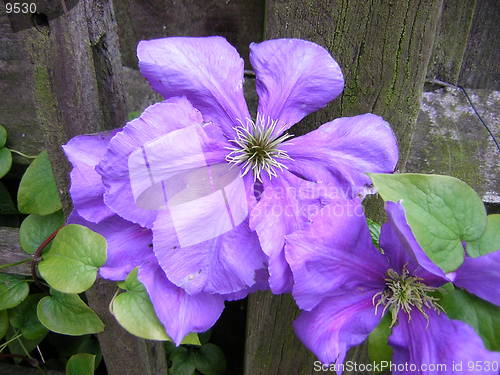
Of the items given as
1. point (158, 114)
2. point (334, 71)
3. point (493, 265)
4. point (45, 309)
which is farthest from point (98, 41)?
point (493, 265)

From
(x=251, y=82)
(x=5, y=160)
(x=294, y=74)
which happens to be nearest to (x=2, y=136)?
(x=5, y=160)

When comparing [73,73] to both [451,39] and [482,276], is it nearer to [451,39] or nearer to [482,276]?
[482,276]

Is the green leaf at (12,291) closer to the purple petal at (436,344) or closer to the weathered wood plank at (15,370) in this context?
the weathered wood plank at (15,370)

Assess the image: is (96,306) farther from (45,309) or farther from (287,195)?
(287,195)

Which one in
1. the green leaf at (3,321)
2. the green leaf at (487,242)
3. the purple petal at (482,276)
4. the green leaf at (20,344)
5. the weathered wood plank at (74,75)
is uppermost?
the weathered wood plank at (74,75)

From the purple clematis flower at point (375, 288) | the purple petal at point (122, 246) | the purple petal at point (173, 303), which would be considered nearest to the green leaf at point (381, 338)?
the purple clematis flower at point (375, 288)

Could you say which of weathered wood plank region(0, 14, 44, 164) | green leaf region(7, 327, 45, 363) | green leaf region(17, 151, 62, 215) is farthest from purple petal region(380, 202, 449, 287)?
green leaf region(7, 327, 45, 363)
